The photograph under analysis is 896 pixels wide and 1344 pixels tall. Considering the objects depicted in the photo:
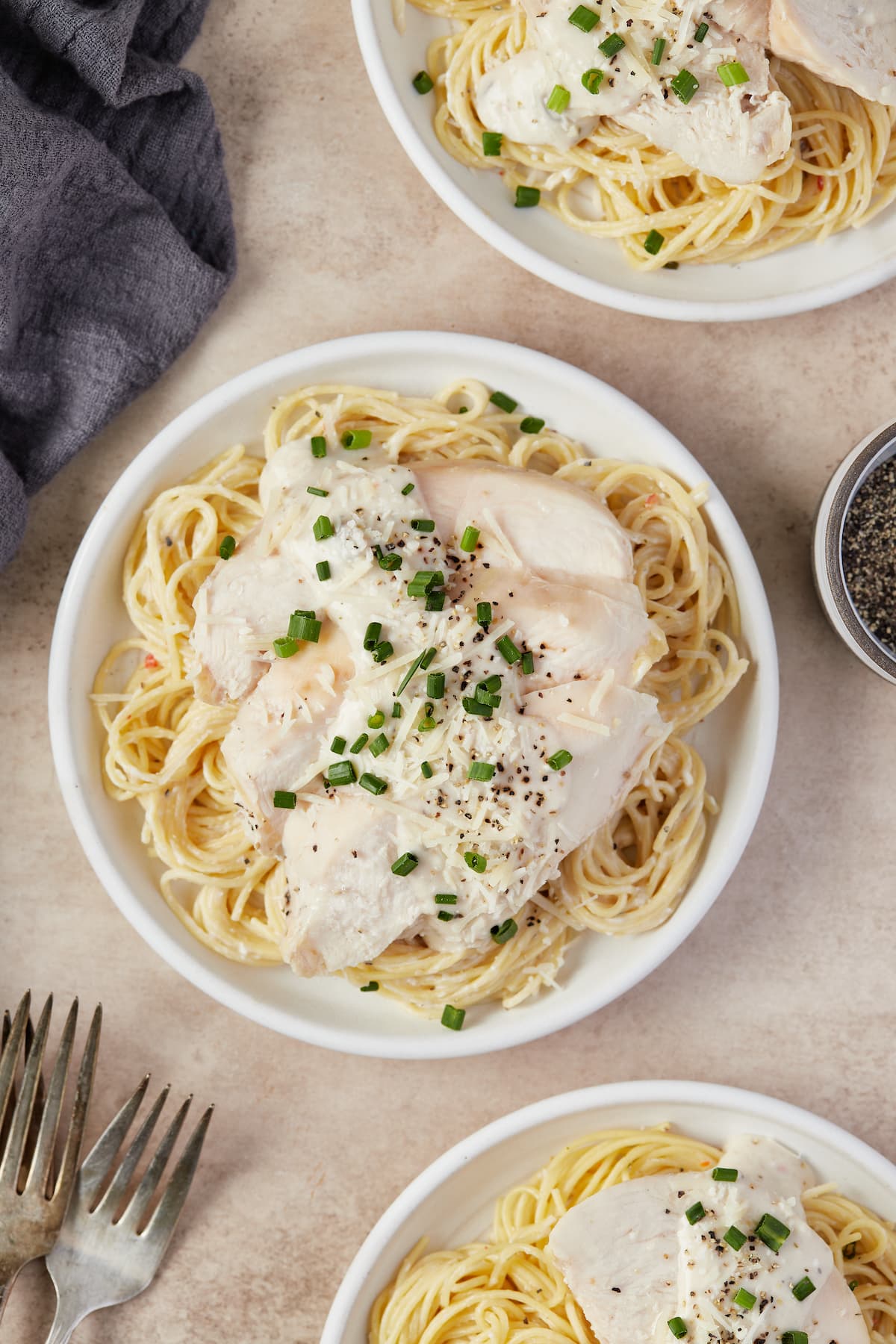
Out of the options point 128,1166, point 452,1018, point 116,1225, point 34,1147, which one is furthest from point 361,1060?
point 34,1147

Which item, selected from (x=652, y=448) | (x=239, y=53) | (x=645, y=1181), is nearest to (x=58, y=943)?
(x=645, y=1181)

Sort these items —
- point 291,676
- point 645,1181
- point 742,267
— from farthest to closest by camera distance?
point 742,267
point 645,1181
point 291,676

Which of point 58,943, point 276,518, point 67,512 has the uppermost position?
point 276,518

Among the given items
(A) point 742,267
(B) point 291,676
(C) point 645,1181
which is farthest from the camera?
(A) point 742,267

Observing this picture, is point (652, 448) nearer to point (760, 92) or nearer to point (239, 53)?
point (760, 92)

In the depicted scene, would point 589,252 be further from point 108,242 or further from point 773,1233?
point 773,1233

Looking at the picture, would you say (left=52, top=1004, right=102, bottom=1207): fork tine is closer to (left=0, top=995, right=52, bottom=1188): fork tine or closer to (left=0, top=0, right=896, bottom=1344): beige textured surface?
(left=0, top=995, right=52, bottom=1188): fork tine
